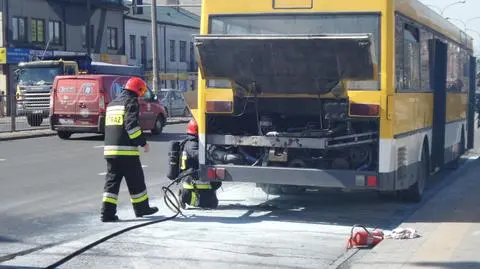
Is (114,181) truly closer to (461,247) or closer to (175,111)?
(461,247)

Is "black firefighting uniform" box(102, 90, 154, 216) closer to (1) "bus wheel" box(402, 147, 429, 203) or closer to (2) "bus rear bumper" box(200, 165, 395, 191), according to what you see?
(2) "bus rear bumper" box(200, 165, 395, 191)

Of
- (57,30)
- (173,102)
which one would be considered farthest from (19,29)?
(173,102)

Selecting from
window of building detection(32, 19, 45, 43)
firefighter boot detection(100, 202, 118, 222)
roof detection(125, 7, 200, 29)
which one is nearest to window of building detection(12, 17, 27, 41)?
window of building detection(32, 19, 45, 43)

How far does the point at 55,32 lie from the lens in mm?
52438

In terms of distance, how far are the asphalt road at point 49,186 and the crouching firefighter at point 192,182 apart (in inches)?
49.3

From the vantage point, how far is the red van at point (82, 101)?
2386 centimetres

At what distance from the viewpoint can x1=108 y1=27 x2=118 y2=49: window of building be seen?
192ft

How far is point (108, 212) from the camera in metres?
10.2

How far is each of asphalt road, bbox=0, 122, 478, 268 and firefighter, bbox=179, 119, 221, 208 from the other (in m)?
0.29

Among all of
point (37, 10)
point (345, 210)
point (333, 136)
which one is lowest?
point (345, 210)

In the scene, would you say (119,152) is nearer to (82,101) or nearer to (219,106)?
(219,106)

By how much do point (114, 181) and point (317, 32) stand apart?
3165mm

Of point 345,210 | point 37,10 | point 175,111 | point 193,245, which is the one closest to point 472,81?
point 345,210

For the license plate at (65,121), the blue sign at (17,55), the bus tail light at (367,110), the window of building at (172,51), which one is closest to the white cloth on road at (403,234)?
the bus tail light at (367,110)
